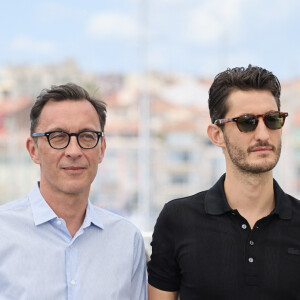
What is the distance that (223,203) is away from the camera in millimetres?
2334

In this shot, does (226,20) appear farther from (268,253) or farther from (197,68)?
(268,253)

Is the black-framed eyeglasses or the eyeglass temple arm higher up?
the eyeglass temple arm

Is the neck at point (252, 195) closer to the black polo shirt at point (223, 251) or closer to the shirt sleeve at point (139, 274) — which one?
the black polo shirt at point (223, 251)

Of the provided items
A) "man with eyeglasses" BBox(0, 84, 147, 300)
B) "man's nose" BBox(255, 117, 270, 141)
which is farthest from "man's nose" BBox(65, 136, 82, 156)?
"man's nose" BBox(255, 117, 270, 141)

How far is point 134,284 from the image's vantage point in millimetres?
2418

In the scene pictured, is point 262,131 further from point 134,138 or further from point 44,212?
point 134,138

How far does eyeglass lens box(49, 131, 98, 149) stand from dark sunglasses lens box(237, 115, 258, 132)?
23.4 inches

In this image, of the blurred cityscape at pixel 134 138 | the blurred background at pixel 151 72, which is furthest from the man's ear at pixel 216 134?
the blurred background at pixel 151 72

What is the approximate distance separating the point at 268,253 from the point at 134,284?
0.58 meters

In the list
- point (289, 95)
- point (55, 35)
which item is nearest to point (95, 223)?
point (289, 95)

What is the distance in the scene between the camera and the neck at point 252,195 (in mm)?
2299

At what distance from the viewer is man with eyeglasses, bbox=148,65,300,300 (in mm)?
2193

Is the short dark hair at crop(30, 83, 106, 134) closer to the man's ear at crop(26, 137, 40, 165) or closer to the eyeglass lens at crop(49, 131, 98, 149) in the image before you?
the man's ear at crop(26, 137, 40, 165)

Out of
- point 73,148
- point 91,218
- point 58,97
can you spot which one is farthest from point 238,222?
point 58,97
